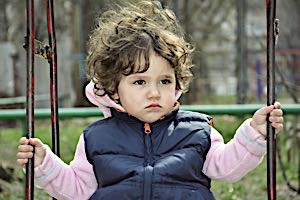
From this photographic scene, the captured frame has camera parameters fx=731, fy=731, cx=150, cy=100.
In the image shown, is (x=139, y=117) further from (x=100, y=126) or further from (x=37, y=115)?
(x=37, y=115)

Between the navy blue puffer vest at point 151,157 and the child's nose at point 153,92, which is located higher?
the child's nose at point 153,92

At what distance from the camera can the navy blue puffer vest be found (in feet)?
7.67

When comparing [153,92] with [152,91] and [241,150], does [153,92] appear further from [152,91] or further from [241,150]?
[241,150]

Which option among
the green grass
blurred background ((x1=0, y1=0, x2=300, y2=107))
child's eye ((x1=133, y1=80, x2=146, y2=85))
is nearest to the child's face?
child's eye ((x1=133, y1=80, x2=146, y2=85))

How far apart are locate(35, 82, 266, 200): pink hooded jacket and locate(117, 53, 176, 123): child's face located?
0.29 feet

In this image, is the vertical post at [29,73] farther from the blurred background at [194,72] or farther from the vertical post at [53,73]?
the blurred background at [194,72]

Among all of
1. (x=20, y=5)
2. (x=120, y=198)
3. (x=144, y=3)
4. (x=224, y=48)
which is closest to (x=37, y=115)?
(x=144, y=3)

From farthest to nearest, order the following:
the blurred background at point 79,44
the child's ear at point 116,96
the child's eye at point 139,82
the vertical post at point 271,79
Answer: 1. the blurred background at point 79,44
2. the child's ear at point 116,96
3. the child's eye at point 139,82
4. the vertical post at point 271,79

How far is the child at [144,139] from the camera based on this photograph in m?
2.35

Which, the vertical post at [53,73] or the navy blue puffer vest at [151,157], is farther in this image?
the vertical post at [53,73]

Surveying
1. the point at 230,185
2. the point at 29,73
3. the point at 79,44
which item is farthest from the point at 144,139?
the point at 79,44

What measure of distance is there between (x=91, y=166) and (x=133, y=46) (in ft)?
1.45

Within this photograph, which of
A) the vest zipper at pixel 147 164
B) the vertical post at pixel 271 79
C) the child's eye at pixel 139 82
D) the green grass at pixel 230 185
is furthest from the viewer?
the green grass at pixel 230 185

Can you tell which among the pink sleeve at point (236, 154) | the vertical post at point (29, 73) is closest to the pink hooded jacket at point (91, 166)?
the pink sleeve at point (236, 154)
